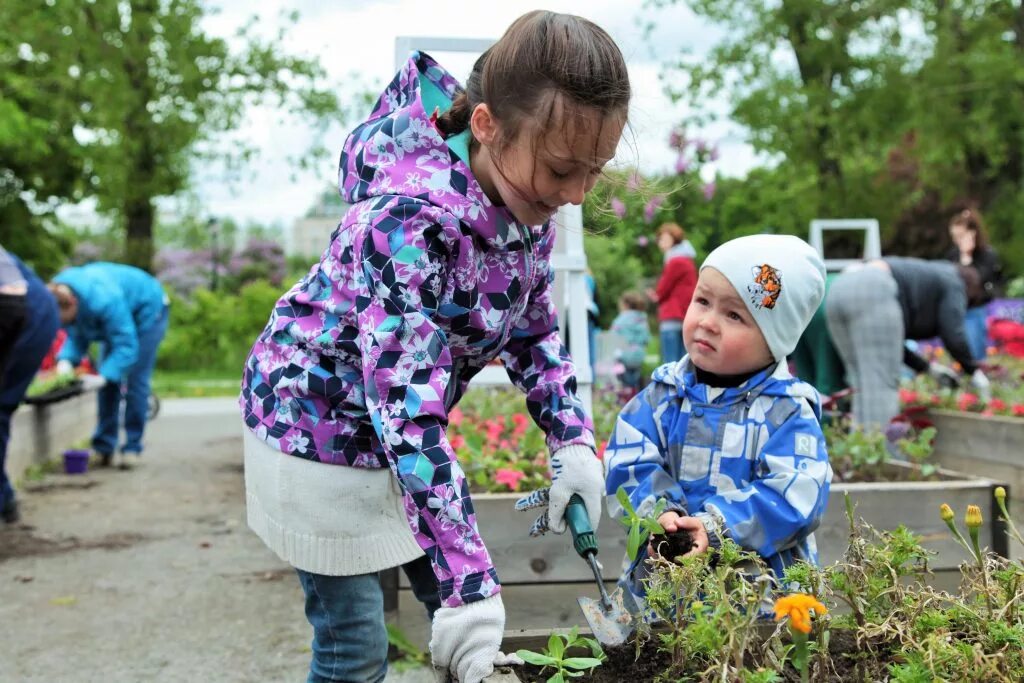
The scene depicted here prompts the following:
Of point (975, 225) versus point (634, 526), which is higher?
point (975, 225)

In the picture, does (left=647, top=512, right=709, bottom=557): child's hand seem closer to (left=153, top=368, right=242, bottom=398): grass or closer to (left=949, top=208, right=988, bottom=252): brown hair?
(left=949, top=208, right=988, bottom=252): brown hair

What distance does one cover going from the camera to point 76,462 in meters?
7.23

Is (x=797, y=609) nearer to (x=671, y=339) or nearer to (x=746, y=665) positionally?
(x=746, y=665)

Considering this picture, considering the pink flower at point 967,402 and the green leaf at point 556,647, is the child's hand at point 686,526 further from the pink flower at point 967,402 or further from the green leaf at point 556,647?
the pink flower at point 967,402

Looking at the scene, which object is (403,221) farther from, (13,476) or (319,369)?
(13,476)

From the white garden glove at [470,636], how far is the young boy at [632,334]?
8.60 meters

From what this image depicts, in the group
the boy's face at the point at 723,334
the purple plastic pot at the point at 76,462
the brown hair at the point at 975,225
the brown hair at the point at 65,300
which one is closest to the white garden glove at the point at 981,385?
the brown hair at the point at 975,225

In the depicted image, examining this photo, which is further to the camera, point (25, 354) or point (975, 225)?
point (975, 225)

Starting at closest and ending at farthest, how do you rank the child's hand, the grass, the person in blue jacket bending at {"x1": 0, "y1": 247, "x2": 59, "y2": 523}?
the child's hand < the person in blue jacket bending at {"x1": 0, "y1": 247, "x2": 59, "y2": 523} < the grass

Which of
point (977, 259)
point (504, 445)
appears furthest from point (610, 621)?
point (977, 259)

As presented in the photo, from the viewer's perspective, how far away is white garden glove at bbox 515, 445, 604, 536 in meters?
1.90

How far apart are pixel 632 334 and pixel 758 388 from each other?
8597 millimetres

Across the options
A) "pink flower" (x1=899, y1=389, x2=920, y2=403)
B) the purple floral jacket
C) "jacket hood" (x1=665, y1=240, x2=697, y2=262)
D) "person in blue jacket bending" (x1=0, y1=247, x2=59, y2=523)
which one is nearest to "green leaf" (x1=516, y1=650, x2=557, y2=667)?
the purple floral jacket

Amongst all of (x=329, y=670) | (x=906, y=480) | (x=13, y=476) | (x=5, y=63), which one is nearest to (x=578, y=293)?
(x=906, y=480)
